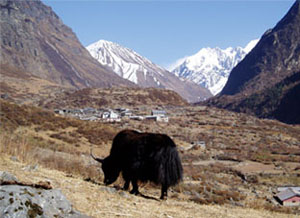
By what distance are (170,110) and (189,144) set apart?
5930 cm

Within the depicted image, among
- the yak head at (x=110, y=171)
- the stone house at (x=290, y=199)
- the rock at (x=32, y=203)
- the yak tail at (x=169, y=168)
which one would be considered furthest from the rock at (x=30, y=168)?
the stone house at (x=290, y=199)

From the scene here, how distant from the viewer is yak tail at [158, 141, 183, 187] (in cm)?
987

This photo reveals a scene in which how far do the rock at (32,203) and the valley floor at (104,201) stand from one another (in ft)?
2.08

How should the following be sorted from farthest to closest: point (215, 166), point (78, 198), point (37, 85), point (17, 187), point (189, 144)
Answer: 1. point (37, 85)
2. point (189, 144)
3. point (215, 166)
4. point (78, 198)
5. point (17, 187)

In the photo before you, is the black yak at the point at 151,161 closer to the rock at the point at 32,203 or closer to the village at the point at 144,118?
the rock at the point at 32,203

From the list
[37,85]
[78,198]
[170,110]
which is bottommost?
[78,198]

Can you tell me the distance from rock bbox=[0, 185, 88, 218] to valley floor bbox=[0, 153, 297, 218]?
634 millimetres

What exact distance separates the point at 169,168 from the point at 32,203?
455 cm

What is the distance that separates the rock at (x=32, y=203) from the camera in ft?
19.1

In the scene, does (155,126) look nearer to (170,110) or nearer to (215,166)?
(215,166)

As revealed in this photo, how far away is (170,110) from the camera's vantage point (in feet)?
390

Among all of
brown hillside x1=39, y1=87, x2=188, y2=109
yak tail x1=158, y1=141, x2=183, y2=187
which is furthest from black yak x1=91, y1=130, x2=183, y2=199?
brown hillside x1=39, y1=87, x2=188, y2=109

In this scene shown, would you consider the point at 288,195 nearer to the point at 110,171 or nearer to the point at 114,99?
the point at 110,171

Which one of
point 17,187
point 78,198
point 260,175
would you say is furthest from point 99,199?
point 260,175
